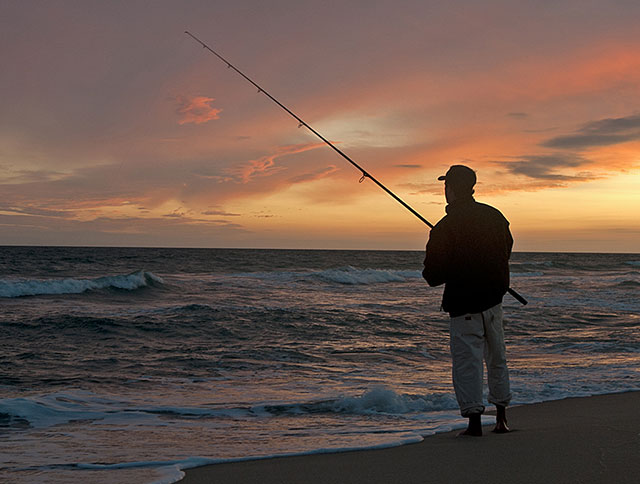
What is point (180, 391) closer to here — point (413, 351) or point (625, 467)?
point (413, 351)

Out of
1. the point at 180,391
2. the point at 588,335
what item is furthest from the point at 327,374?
the point at 588,335

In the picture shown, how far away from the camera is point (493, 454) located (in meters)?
2.87

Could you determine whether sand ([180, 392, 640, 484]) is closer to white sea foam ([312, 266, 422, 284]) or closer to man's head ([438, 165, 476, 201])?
man's head ([438, 165, 476, 201])

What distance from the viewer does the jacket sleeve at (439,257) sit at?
3359mm

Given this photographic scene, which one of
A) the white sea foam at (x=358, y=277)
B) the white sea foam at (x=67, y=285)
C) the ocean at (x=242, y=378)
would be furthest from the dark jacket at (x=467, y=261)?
the white sea foam at (x=358, y=277)

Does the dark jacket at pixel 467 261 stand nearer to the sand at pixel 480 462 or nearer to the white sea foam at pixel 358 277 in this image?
the sand at pixel 480 462

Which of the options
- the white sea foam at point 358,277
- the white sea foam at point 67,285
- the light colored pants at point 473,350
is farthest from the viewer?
the white sea foam at point 358,277

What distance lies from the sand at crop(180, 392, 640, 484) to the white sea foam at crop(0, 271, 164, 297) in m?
16.9

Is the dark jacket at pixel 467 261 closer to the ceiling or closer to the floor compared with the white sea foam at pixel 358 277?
closer to the ceiling

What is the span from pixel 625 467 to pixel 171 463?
217 centimetres

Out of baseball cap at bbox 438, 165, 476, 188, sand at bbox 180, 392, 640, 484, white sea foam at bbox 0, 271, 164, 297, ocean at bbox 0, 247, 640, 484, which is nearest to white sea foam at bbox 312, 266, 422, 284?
white sea foam at bbox 0, 271, 164, 297

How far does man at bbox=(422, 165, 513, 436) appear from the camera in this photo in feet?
10.9

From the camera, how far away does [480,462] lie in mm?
2742

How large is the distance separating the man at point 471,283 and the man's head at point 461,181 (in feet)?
0.26
